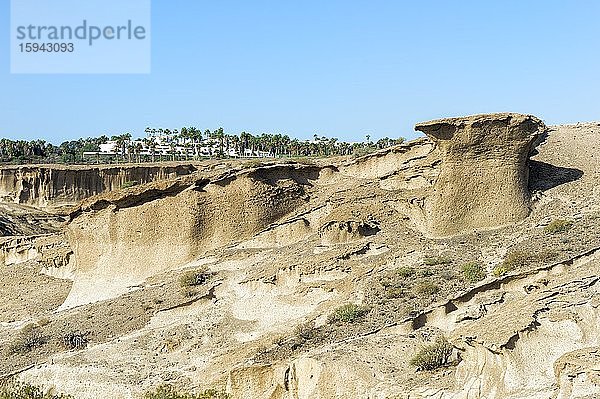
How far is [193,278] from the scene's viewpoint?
22.0m


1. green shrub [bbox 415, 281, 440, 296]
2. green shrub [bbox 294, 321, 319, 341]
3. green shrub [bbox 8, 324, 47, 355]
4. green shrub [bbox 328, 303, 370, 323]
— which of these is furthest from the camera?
green shrub [bbox 8, 324, 47, 355]

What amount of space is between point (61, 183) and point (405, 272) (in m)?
50.0

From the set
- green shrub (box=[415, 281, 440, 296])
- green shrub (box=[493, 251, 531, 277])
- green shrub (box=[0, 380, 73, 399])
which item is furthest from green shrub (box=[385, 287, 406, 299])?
green shrub (box=[0, 380, 73, 399])

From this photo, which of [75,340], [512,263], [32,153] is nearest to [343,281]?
[512,263]

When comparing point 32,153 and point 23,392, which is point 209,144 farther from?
point 23,392

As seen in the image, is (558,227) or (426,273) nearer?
(426,273)

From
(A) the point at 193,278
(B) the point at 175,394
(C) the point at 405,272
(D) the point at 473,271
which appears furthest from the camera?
(A) the point at 193,278

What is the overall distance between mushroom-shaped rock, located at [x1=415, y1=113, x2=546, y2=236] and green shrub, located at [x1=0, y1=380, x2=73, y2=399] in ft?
36.9

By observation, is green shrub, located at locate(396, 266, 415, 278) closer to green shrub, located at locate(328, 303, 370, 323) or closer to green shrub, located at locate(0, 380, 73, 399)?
green shrub, located at locate(328, 303, 370, 323)

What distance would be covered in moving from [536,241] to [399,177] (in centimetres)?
670

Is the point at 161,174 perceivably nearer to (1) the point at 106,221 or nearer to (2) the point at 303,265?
(1) the point at 106,221

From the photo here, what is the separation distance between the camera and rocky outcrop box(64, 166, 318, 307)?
24.5m

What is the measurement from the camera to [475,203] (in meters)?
20.8

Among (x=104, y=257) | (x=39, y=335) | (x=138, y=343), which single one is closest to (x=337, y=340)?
(x=138, y=343)
